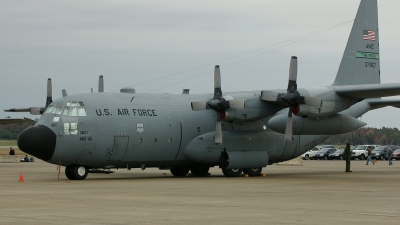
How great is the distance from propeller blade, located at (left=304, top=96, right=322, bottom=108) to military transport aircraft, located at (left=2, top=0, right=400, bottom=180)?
0.04m

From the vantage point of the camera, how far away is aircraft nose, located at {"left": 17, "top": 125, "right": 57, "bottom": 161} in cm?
2264

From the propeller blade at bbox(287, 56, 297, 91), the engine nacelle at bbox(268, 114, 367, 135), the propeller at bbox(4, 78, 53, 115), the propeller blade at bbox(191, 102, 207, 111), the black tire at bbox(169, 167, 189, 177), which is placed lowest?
the black tire at bbox(169, 167, 189, 177)

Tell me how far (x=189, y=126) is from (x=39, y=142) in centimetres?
659

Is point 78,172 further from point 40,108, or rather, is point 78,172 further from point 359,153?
point 359,153

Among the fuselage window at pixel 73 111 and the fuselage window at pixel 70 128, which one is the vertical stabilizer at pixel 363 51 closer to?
the fuselage window at pixel 73 111

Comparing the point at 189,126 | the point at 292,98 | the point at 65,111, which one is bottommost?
the point at 189,126

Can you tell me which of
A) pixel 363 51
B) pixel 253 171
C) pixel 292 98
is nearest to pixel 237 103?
pixel 292 98

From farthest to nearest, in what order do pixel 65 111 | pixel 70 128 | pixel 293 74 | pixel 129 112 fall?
pixel 293 74, pixel 129 112, pixel 65 111, pixel 70 128

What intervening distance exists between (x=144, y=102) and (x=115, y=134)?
7.53ft

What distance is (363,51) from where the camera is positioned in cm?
3103

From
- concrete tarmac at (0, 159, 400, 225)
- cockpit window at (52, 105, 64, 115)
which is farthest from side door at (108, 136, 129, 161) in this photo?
concrete tarmac at (0, 159, 400, 225)

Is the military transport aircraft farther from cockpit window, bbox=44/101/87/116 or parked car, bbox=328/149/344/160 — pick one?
parked car, bbox=328/149/344/160

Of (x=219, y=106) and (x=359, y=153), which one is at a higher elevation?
(x=219, y=106)

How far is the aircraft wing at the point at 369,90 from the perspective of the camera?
81.4ft
